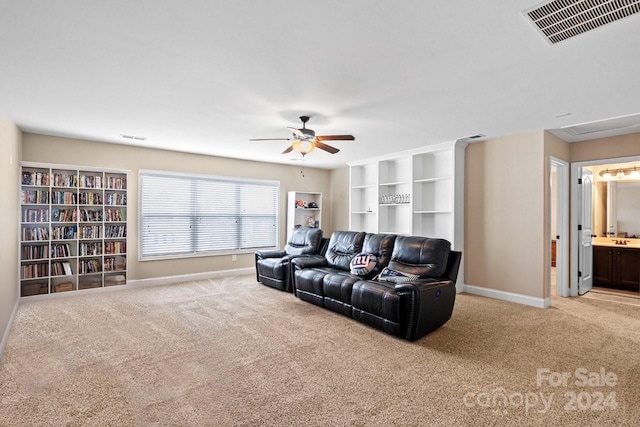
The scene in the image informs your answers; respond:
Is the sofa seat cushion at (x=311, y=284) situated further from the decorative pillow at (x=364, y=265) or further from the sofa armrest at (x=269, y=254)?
the sofa armrest at (x=269, y=254)

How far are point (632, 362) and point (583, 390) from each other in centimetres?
89

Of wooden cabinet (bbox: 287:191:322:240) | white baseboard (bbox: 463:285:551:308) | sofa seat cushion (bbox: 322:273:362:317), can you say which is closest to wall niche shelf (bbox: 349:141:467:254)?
white baseboard (bbox: 463:285:551:308)

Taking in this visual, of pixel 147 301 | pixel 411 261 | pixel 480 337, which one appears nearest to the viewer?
pixel 480 337

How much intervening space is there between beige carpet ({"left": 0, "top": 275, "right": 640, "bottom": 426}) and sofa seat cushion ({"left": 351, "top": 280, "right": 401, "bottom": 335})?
0.42 feet

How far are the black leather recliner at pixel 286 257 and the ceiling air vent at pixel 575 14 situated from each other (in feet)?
13.7

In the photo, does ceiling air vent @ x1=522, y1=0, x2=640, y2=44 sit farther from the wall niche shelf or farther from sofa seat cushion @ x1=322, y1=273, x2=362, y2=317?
the wall niche shelf

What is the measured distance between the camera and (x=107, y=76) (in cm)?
283

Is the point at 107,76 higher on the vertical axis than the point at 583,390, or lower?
higher

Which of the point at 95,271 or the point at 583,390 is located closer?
the point at 583,390

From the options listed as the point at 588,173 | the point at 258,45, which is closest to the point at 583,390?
the point at 258,45

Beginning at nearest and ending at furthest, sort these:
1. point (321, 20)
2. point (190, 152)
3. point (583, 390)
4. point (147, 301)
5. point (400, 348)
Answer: point (321, 20) → point (583, 390) → point (400, 348) → point (147, 301) → point (190, 152)

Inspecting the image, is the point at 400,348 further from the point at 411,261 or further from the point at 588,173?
the point at 588,173

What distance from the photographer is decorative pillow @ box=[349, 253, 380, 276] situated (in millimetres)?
4257

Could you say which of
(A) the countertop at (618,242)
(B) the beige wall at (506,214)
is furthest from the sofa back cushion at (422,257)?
(A) the countertop at (618,242)
